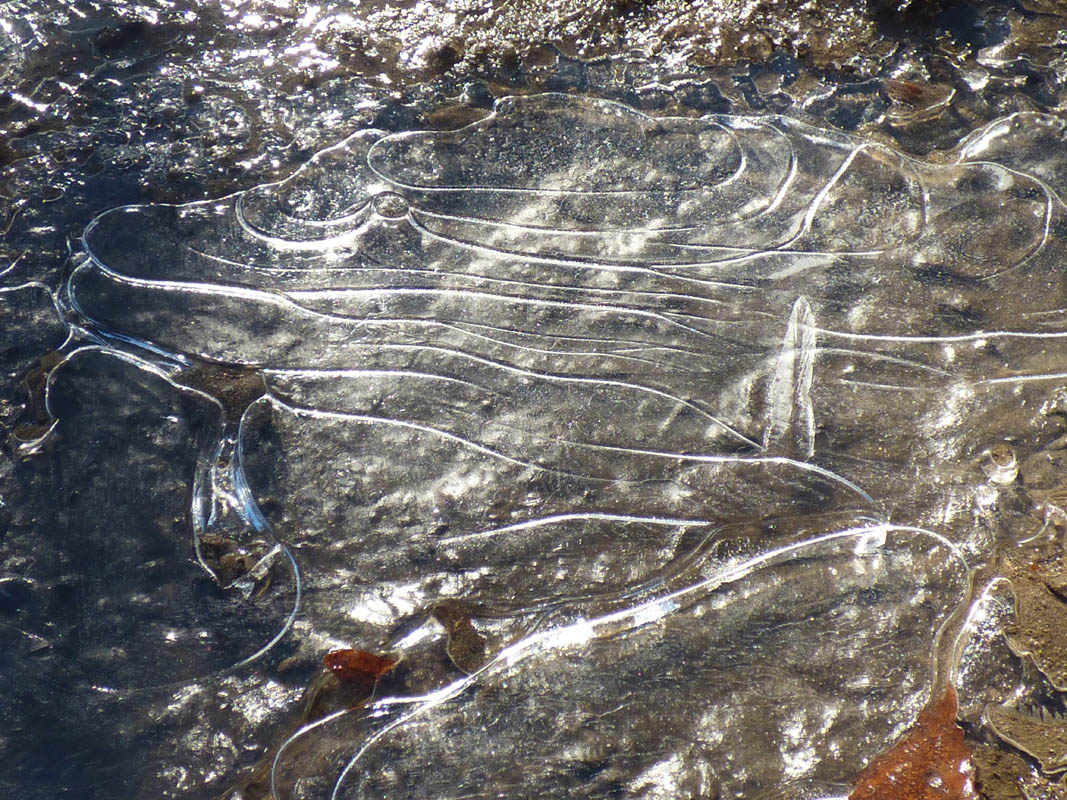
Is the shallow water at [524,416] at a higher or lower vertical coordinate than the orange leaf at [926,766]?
higher

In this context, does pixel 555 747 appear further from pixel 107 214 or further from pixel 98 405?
pixel 107 214

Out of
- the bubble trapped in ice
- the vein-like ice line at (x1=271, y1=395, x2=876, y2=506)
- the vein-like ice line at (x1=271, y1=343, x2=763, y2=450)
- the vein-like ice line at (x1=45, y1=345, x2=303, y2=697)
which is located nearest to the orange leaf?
the bubble trapped in ice

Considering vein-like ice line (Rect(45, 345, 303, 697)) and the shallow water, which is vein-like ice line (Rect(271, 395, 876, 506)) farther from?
vein-like ice line (Rect(45, 345, 303, 697))

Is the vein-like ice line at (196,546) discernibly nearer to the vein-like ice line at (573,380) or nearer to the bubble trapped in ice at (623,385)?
the bubble trapped in ice at (623,385)

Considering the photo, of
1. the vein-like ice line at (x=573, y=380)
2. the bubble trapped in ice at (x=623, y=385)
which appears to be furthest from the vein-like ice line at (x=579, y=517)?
the vein-like ice line at (x=573, y=380)

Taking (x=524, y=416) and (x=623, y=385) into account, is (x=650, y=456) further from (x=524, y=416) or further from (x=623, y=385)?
(x=524, y=416)

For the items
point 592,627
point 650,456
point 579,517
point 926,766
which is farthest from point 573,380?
point 926,766

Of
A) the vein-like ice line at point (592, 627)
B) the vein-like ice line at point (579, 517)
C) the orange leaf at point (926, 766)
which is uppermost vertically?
the vein-like ice line at point (579, 517)
